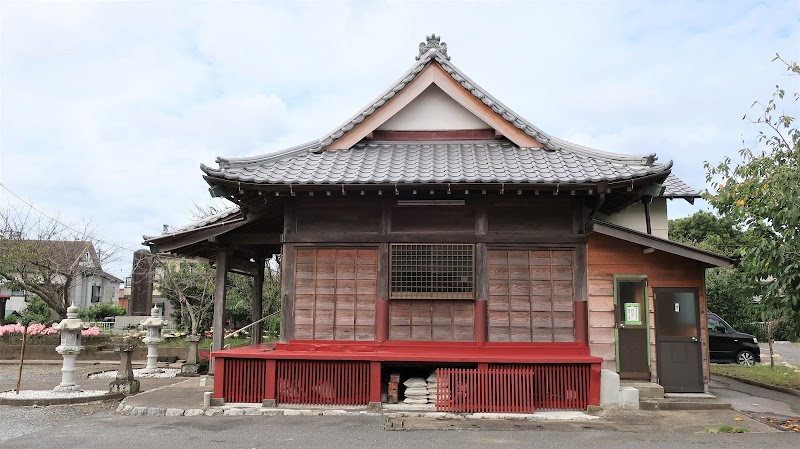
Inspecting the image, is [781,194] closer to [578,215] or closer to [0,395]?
[578,215]

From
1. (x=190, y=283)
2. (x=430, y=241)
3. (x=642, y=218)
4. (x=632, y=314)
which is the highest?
(x=642, y=218)

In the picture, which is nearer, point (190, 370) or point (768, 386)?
point (768, 386)

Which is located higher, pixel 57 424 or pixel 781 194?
pixel 781 194

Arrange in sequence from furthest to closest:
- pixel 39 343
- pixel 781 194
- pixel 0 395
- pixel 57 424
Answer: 1. pixel 39 343
2. pixel 0 395
3. pixel 781 194
4. pixel 57 424

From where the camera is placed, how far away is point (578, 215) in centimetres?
1066

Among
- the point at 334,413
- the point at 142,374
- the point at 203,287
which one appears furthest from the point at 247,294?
the point at 334,413

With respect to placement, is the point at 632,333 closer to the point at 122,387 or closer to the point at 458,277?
the point at 458,277

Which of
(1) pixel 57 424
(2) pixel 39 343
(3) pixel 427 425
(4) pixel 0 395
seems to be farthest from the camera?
(2) pixel 39 343

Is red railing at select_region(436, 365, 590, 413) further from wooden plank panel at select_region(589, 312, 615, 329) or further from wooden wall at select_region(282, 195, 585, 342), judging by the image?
wooden plank panel at select_region(589, 312, 615, 329)

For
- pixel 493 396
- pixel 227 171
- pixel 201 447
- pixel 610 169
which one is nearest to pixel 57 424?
pixel 201 447

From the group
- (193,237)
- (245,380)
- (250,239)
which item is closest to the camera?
(245,380)

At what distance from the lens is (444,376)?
31.4 ft

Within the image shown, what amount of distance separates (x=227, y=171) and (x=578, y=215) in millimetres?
6320

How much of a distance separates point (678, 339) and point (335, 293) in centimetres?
640
